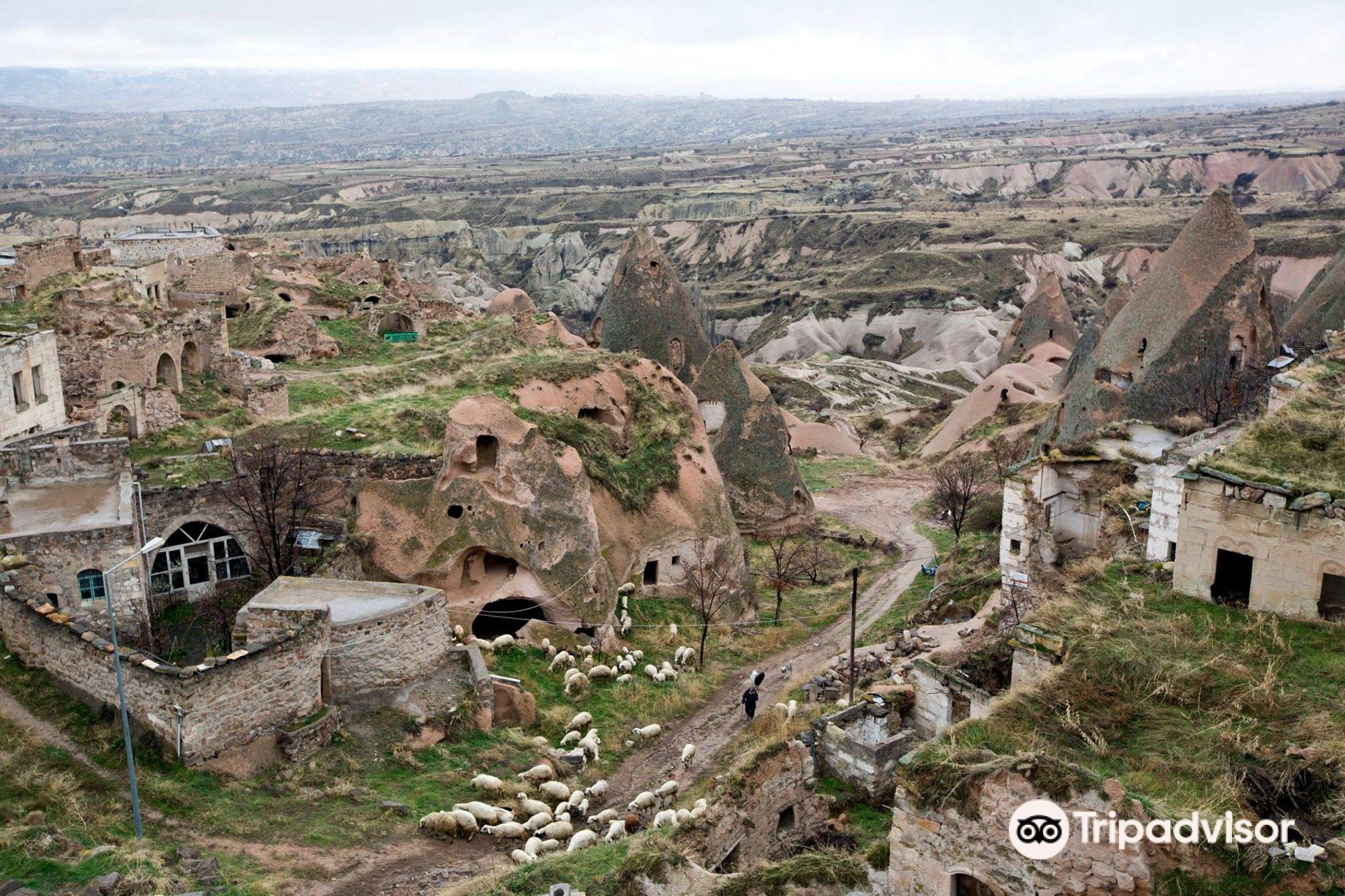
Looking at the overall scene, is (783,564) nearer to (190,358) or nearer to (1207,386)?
(1207,386)

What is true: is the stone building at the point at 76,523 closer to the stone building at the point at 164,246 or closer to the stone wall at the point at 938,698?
the stone wall at the point at 938,698

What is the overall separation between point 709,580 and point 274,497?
789cm

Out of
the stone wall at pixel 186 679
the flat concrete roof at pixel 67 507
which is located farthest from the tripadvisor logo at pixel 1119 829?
the flat concrete roof at pixel 67 507

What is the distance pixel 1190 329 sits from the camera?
28.0 m

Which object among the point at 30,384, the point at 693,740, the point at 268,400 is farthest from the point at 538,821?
the point at 30,384

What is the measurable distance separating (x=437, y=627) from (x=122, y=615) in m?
4.05

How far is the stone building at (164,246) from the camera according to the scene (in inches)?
1565

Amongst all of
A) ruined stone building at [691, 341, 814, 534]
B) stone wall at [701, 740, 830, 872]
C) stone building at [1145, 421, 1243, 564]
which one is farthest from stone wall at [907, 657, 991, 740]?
ruined stone building at [691, 341, 814, 534]

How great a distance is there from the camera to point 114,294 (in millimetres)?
Result: 27688

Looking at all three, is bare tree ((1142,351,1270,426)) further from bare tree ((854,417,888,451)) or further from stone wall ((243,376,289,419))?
stone wall ((243,376,289,419))

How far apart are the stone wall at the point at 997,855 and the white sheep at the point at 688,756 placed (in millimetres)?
6833

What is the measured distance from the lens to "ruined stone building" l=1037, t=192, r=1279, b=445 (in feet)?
91.2

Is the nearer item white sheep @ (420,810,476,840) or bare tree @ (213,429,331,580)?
white sheep @ (420,810,476,840)

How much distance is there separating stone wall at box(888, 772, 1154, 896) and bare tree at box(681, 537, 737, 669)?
1240 cm
